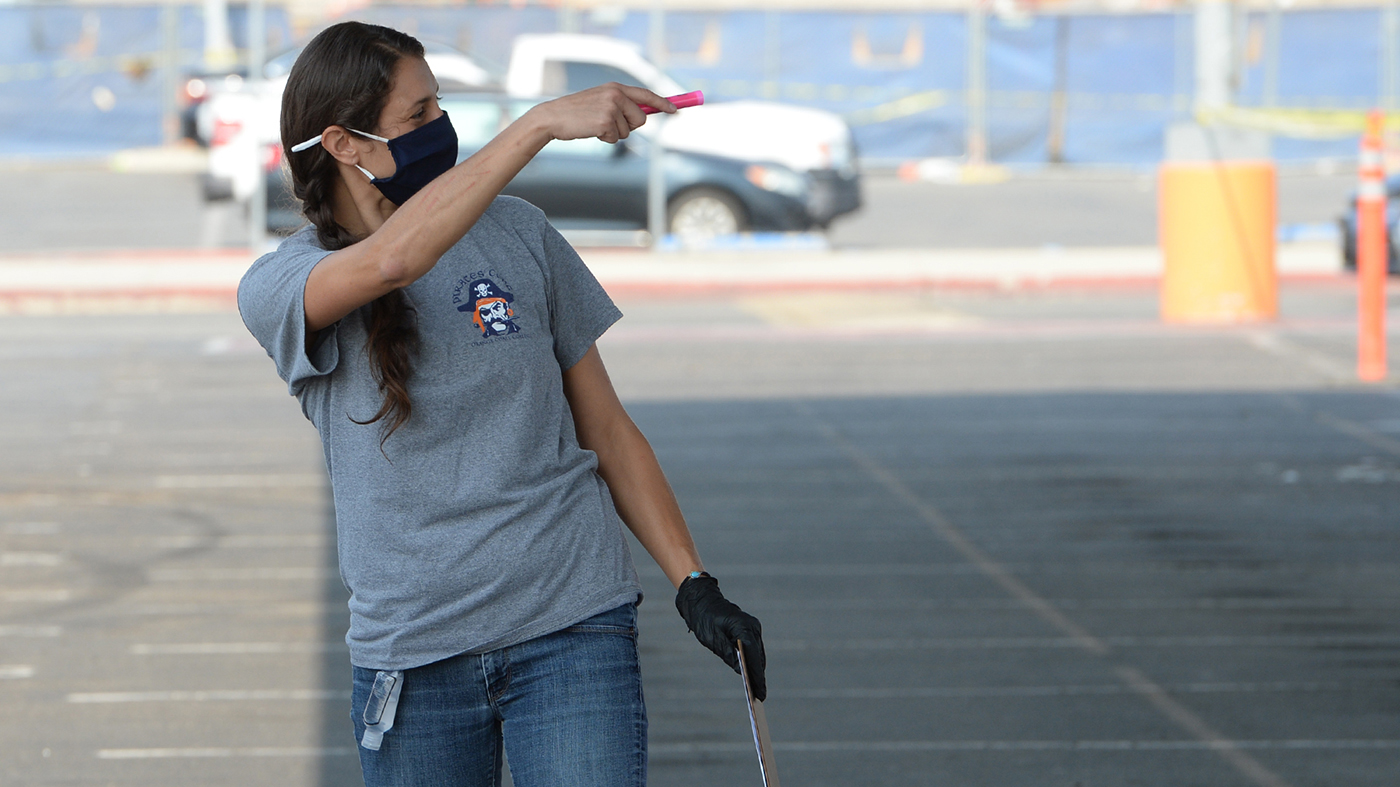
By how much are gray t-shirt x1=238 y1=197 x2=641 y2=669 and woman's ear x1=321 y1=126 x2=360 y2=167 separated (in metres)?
0.15

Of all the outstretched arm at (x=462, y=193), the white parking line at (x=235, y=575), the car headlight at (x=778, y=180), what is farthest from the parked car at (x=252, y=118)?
the outstretched arm at (x=462, y=193)

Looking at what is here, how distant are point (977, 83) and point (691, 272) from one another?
44.1 ft

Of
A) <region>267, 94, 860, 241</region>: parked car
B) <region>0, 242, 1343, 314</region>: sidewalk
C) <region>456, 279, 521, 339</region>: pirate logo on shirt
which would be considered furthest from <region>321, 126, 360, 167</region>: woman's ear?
<region>267, 94, 860, 241</region>: parked car

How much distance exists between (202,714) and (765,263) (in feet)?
43.5

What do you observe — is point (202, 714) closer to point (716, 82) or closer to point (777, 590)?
point (777, 590)

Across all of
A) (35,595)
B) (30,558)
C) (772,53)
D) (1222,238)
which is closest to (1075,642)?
(35,595)

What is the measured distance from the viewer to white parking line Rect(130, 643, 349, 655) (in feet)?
19.9

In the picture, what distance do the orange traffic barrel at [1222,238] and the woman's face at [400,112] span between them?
11.9 metres

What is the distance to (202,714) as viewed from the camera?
5.46 m

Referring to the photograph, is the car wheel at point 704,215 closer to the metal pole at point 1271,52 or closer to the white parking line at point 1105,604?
the metal pole at point 1271,52

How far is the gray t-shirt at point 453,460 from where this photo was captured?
272 centimetres

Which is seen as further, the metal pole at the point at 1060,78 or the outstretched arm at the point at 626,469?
the metal pole at the point at 1060,78

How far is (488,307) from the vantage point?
2736 mm

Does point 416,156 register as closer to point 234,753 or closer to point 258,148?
point 234,753
